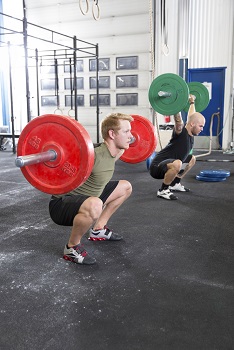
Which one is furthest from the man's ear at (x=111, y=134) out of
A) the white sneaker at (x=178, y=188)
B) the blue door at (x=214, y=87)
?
the blue door at (x=214, y=87)

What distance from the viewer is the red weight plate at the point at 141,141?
7.85ft

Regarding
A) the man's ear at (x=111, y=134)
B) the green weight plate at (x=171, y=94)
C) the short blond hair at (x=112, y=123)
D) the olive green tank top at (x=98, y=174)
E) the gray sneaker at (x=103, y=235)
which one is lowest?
the gray sneaker at (x=103, y=235)

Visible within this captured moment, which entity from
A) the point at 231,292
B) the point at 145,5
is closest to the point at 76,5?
the point at 145,5

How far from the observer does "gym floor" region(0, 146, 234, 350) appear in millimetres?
1267

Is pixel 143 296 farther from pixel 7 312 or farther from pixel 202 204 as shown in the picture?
pixel 202 204

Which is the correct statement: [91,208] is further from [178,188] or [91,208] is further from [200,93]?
[200,93]

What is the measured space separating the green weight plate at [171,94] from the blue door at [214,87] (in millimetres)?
4589

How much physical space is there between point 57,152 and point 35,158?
0.45 ft

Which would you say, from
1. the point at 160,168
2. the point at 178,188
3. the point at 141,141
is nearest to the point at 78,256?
the point at 141,141

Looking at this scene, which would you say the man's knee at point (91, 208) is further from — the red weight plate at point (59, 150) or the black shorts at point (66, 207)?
the red weight plate at point (59, 150)

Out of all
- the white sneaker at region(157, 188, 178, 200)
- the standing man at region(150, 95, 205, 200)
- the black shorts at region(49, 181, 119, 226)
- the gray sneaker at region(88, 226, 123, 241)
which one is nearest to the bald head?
the standing man at region(150, 95, 205, 200)

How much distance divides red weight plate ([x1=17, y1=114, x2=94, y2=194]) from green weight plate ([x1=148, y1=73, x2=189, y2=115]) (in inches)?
70.6

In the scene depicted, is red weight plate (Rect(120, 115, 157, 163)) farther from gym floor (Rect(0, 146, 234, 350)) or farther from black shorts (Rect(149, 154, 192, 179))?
black shorts (Rect(149, 154, 192, 179))

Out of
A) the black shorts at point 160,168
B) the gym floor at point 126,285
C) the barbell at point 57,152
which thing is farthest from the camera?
the black shorts at point 160,168
